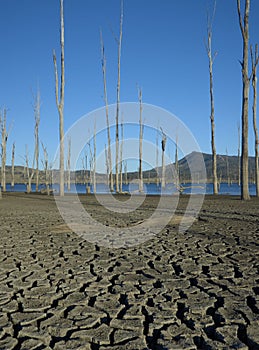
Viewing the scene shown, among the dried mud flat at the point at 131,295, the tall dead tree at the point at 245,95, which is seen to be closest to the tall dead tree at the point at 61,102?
the tall dead tree at the point at 245,95

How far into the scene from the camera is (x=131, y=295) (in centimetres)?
313

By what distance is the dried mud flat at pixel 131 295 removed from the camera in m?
2.25

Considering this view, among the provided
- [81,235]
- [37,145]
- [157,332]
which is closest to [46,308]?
[157,332]

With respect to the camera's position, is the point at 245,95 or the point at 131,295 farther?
the point at 245,95

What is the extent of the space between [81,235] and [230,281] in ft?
12.5

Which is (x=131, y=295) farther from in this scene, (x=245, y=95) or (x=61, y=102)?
(x=61, y=102)

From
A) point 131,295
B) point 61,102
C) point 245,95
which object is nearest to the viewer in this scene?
point 131,295

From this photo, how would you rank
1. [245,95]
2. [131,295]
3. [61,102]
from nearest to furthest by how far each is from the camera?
[131,295] < [245,95] < [61,102]

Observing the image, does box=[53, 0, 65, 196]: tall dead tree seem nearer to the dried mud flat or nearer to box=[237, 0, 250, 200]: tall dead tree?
box=[237, 0, 250, 200]: tall dead tree

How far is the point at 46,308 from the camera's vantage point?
2799mm

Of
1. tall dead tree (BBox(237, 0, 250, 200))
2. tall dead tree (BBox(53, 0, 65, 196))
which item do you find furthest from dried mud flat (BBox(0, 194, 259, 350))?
tall dead tree (BBox(53, 0, 65, 196))

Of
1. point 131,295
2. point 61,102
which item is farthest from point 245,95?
point 131,295

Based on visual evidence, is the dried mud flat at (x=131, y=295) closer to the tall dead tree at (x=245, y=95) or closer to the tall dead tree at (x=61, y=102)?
the tall dead tree at (x=245, y=95)

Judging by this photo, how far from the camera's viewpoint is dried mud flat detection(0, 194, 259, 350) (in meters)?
2.25
